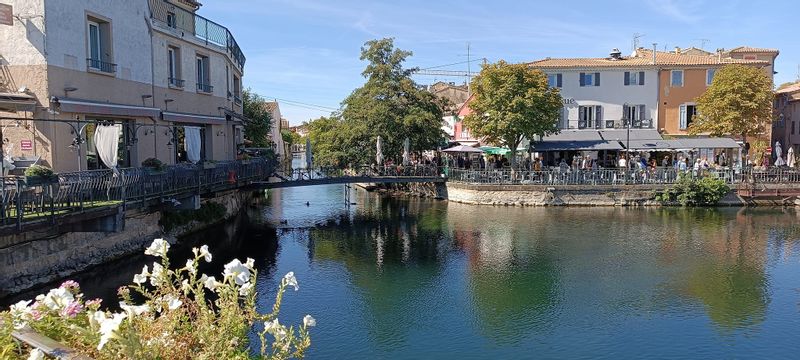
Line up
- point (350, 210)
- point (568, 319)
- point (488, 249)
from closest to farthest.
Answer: point (568, 319)
point (488, 249)
point (350, 210)

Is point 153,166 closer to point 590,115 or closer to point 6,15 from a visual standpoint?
point 6,15

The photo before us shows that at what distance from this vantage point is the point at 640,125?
42.0m

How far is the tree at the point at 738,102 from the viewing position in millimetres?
36375

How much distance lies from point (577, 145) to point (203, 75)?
78.0ft

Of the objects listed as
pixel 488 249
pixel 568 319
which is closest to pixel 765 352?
pixel 568 319

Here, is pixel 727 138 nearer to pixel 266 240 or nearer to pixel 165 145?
pixel 266 240

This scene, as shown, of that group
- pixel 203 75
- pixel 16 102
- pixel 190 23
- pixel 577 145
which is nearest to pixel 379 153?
pixel 203 75

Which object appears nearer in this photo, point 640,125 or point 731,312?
point 731,312

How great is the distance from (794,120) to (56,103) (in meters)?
53.2

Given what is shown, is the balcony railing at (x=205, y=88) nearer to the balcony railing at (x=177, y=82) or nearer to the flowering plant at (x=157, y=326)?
the balcony railing at (x=177, y=82)

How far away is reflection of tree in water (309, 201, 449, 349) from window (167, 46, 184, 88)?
29.6 feet

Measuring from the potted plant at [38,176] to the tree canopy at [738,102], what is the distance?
1496 inches

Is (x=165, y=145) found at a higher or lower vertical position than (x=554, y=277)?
higher

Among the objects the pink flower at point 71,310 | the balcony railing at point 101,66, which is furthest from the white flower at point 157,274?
the balcony railing at point 101,66
